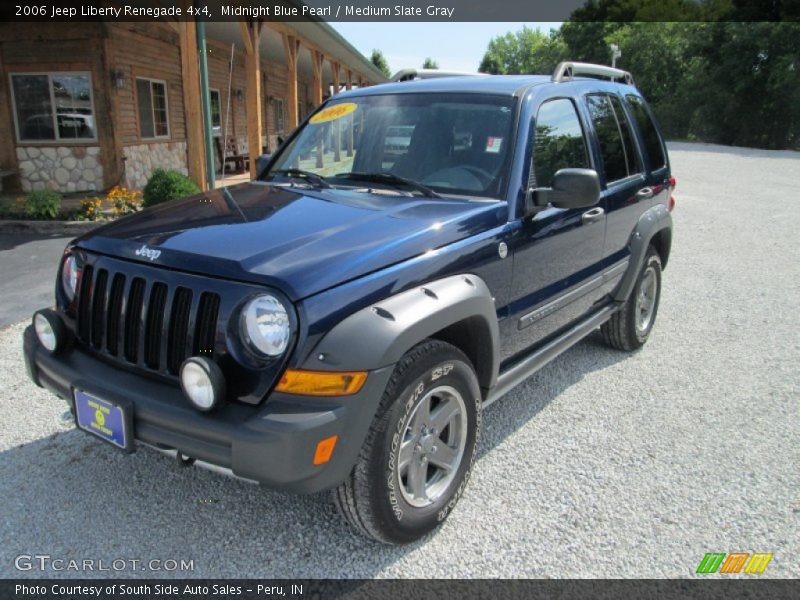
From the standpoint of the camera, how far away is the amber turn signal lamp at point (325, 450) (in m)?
2.09

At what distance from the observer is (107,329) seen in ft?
8.33

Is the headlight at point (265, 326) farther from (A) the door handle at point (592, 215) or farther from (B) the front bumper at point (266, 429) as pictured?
(A) the door handle at point (592, 215)

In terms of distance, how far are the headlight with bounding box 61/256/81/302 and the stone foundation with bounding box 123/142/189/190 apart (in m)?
9.41

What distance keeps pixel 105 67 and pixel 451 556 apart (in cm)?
1107

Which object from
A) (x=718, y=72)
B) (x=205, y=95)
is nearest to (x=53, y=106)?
(x=205, y=95)

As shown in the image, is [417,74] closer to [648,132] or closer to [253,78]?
[648,132]

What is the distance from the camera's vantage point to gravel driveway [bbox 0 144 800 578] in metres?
2.57

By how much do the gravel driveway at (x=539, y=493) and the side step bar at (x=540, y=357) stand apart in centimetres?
44

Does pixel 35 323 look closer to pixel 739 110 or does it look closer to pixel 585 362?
pixel 585 362

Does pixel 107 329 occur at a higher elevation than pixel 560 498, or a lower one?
higher

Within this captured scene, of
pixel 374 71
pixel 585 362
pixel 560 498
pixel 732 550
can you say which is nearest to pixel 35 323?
pixel 560 498

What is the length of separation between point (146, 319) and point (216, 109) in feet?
51.2

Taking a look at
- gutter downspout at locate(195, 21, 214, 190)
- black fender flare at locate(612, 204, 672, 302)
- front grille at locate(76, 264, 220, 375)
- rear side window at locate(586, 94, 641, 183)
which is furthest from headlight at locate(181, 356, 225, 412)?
gutter downspout at locate(195, 21, 214, 190)

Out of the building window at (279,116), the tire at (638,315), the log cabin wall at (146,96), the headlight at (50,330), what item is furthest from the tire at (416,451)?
the building window at (279,116)
